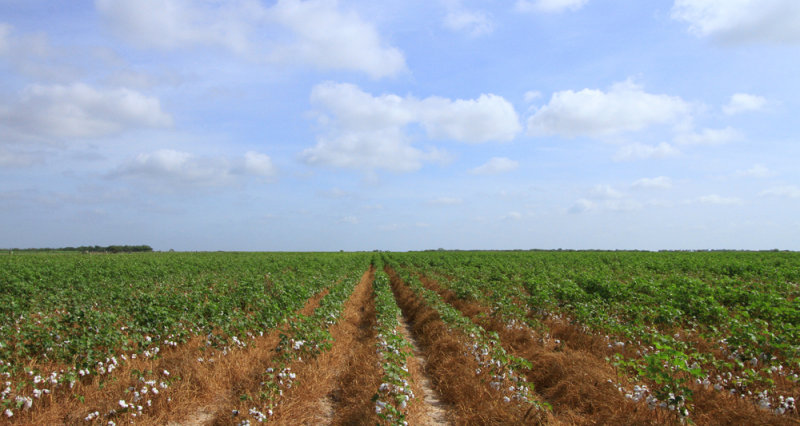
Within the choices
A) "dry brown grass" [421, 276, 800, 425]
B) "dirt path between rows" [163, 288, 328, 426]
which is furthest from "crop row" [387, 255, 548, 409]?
"dirt path between rows" [163, 288, 328, 426]

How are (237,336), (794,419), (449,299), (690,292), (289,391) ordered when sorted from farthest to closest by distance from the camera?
(449,299) → (690,292) → (237,336) → (289,391) → (794,419)

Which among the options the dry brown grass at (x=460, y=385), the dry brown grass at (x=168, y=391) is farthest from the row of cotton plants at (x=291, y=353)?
the dry brown grass at (x=460, y=385)

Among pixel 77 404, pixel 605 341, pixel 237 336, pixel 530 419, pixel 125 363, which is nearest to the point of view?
pixel 530 419

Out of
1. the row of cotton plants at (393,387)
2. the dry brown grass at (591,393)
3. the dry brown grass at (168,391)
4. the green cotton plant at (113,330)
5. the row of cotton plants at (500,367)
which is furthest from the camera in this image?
the green cotton plant at (113,330)

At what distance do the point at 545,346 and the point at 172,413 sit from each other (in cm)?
754

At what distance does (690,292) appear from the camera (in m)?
12.7

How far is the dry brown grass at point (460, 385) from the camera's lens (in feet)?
19.6

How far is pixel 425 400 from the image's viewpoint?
7.32m

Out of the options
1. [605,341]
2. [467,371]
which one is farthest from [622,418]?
[605,341]

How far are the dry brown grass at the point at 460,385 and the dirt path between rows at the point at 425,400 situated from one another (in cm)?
12

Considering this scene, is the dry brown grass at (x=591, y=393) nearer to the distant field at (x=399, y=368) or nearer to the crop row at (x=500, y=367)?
the distant field at (x=399, y=368)

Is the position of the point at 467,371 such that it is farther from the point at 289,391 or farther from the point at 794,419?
the point at 794,419

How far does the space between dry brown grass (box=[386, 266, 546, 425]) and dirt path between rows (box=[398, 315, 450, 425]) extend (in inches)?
4.7

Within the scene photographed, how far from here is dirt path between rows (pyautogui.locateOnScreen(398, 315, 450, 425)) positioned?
6.42 meters
